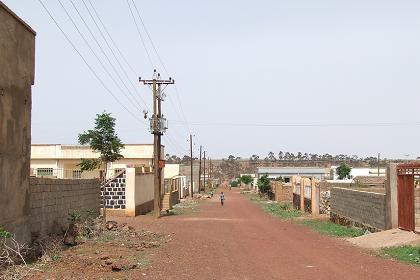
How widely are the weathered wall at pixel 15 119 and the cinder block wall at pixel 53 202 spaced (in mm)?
1207

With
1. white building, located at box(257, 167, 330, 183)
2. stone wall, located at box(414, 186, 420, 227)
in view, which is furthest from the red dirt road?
white building, located at box(257, 167, 330, 183)

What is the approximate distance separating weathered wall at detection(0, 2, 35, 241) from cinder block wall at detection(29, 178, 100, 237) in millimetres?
1207

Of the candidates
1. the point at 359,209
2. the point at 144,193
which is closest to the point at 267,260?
the point at 359,209

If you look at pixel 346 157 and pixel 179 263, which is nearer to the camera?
pixel 179 263

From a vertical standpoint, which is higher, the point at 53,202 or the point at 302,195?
the point at 53,202

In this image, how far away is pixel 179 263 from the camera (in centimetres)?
1444

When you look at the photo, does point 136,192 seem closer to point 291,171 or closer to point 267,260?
point 267,260

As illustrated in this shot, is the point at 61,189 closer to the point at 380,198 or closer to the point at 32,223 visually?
the point at 32,223

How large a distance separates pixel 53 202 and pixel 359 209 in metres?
13.6

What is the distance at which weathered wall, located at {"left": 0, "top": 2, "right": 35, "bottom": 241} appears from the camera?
12.9 metres

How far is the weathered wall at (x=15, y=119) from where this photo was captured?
42.2 feet

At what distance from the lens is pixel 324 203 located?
125ft

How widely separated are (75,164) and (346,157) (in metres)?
148

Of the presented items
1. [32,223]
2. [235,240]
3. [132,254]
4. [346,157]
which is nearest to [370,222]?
[235,240]
